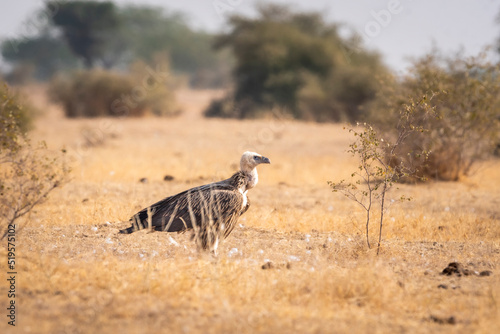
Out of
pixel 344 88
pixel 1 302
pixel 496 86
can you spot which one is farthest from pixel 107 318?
pixel 344 88

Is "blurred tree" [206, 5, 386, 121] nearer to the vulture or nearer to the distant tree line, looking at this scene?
the distant tree line

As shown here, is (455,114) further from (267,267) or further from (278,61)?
(278,61)

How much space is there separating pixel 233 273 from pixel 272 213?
3.22 m

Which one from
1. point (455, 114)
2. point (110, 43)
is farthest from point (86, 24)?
point (455, 114)

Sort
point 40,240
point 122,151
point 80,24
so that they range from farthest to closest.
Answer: point 80,24, point 122,151, point 40,240

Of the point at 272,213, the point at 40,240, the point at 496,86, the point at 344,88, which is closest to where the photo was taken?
the point at 40,240

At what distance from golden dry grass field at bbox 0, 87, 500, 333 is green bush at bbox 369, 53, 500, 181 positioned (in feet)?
2.08

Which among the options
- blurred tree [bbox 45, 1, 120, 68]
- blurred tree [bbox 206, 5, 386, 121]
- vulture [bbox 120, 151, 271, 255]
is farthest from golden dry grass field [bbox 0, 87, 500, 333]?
blurred tree [bbox 45, 1, 120, 68]

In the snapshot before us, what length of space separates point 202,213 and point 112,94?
75.3 feet

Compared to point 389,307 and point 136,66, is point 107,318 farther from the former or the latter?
point 136,66

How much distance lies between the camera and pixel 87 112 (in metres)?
27.4

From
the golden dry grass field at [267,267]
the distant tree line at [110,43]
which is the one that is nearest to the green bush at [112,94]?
the distant tree line at [110,43]

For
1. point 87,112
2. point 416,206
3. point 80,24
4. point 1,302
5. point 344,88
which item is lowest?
point 1,302

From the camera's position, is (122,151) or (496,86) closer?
(496,86)
